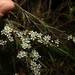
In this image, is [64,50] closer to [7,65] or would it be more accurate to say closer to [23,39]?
[23,39]

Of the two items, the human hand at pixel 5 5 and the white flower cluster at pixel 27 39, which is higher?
the human hand at pixel 5 5

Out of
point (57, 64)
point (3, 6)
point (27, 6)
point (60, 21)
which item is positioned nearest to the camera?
point (3, 6)

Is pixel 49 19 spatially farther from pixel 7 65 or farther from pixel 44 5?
pixel 7 65

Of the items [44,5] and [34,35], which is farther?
[44,5]

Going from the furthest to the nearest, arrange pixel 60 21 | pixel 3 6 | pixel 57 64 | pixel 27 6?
pixel 60 21
pixel 27 6
pixel 57 64
pixel 3 6

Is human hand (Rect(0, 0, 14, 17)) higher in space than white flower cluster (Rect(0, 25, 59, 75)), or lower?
higher

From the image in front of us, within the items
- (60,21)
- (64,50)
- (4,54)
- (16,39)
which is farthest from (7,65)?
(60,21)

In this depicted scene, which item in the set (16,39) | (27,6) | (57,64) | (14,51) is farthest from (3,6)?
(57,64)

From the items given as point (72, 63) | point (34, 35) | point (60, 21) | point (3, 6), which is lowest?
point (72, 63)

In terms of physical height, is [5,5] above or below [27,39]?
above

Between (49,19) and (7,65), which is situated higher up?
(49,19)
